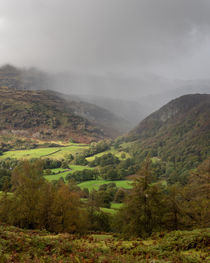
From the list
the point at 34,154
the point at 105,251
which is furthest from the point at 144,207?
the point at 34,154

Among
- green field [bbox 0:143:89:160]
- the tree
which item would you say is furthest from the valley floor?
green field [bbox 0:143:89:160]

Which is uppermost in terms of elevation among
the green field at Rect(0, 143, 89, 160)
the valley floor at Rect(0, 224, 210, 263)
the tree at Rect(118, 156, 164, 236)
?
the valley floor at Rect(0, 224, 210, 263)

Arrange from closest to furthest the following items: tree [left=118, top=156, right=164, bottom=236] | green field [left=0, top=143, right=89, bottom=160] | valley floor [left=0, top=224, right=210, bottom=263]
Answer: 1. valley floor [left=0, top=224, right=210, bottom=263]
2. tree [left=118, top=156, right=164, bottom=236]
3. green field [left=0, top=143, right=89, bottom=160]

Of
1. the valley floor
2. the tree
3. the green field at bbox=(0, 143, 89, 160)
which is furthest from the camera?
the green field at bbox=(0, 143, 89, 160)

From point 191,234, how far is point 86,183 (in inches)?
2758

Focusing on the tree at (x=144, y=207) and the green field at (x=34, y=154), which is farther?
the green field at (x=34, y=154)

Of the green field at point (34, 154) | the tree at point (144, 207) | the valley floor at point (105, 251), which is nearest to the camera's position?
the valley floor at point (105, 251)

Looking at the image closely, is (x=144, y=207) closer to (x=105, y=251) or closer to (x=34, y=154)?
(x=105, y=251)

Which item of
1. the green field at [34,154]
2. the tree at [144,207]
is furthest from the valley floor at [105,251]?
the green field at [34,154]

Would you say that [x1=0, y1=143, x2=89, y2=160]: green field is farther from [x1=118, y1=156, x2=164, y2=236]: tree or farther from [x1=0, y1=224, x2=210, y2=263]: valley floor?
[x1=0, y1=224, x2=210, y2=263]: valley floor

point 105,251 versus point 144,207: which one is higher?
point 105,251

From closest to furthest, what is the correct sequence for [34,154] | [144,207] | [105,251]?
[105,251], [144,207], [34,154]

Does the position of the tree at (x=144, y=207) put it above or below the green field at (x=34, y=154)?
above

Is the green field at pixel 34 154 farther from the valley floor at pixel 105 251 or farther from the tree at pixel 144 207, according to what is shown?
the valley floor at pixel 105 251
